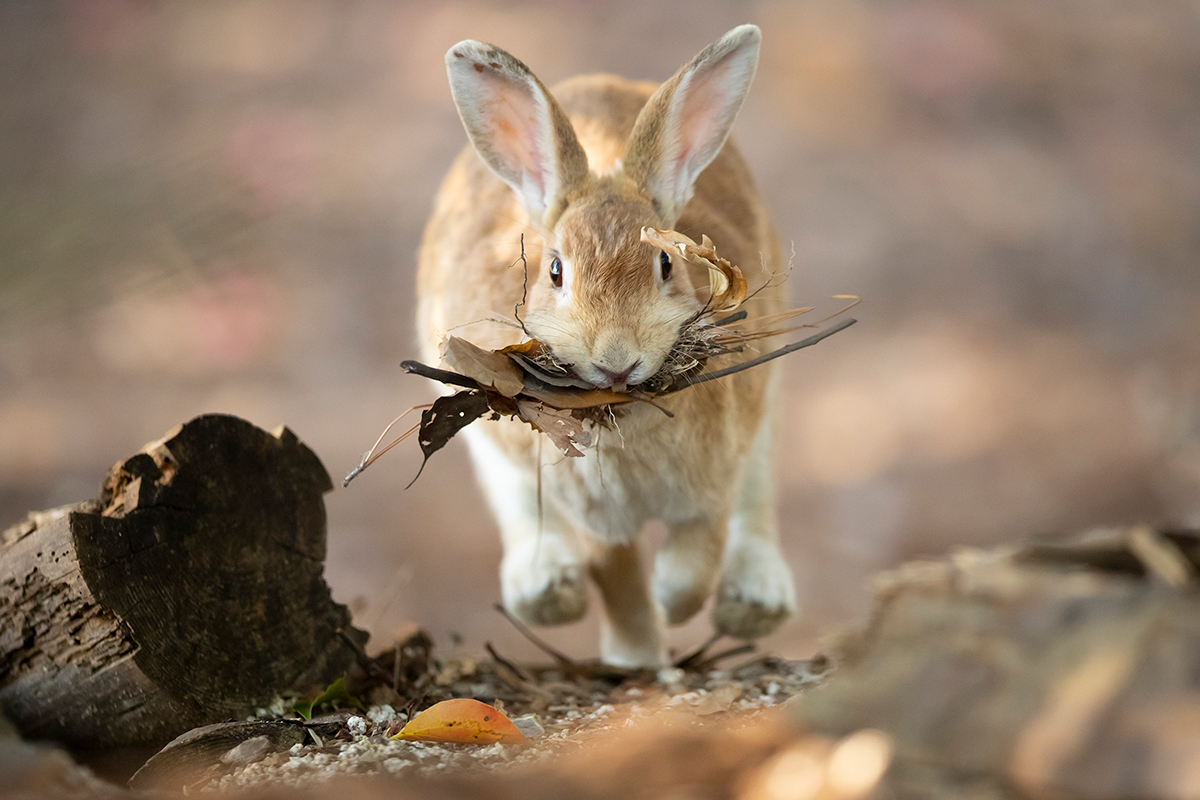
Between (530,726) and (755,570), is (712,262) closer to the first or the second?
(530,726)

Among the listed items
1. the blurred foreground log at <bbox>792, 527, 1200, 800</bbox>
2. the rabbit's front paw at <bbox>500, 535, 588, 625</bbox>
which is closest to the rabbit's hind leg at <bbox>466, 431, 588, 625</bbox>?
the rabbit's front paw at <bbox>500, 535, 588, 625</bbox>

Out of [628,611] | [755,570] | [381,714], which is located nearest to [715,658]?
[755,570]

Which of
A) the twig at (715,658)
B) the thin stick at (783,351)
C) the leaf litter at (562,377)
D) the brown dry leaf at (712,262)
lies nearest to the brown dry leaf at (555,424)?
the leaf litter at (562,377)

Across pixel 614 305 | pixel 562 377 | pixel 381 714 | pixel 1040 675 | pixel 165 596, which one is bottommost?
pixel 381 714

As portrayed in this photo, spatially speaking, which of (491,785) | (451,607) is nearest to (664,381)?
(491,785)

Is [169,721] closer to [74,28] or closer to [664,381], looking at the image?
[664,381]

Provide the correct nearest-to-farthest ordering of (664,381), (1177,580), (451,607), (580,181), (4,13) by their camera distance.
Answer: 1. (1177,580)
2. (664,381)
3. (580,181)
4. (451,607)
5. (4,13)
